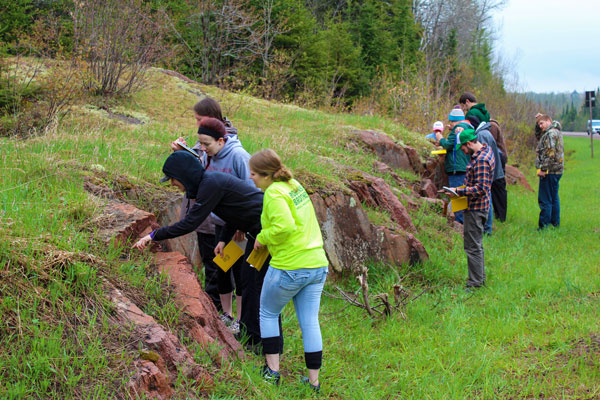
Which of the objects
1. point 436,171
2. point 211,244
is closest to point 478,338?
point 211,244

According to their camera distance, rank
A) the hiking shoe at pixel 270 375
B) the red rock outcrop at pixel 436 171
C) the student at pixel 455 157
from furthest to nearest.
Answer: the red rock outcrop at pixel 436 171, the student at pixel 455 157, the hiking shoe at pixel 270 375

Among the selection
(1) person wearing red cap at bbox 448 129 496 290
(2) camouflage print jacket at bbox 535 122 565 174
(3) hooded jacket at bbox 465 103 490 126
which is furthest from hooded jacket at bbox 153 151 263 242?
(2) camouflage print jacket at bbox 535 122 565 174

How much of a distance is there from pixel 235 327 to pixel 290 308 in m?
1.09

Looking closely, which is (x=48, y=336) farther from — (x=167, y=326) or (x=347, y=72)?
(x=347, y=72)

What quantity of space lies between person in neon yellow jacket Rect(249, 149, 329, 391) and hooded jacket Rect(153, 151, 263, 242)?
389 mm

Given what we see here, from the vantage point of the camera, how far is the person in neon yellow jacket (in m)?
3.76

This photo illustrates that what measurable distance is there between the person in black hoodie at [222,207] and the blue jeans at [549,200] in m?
7.11

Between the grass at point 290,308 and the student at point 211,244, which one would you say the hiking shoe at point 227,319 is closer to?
the student at point 211,244

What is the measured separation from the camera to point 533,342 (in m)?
5.01

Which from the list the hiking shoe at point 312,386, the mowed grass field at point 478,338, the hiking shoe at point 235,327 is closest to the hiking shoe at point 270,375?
the mowed grass field at point 478,338

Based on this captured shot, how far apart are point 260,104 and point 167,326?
1070 cm

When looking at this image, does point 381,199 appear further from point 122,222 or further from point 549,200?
point 122,222

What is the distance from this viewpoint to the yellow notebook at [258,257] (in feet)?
13.5

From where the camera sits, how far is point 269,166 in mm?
3834
